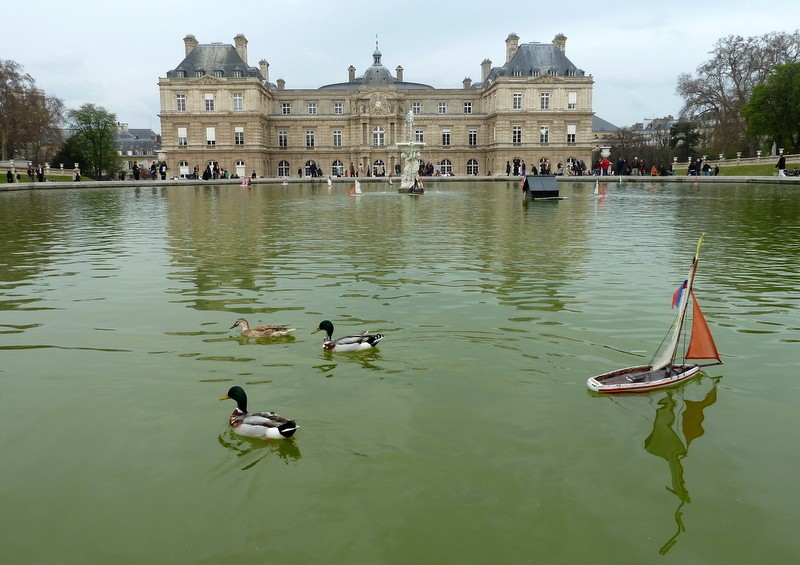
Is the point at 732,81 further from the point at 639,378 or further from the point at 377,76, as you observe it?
the point at 639,378

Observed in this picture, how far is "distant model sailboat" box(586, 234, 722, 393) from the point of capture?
6641mm

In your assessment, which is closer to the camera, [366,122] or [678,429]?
[678,429]

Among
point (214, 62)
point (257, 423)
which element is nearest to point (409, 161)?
point (257, 423)

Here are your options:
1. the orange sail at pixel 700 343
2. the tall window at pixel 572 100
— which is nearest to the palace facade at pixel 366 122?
the tall window at pixel 572 100

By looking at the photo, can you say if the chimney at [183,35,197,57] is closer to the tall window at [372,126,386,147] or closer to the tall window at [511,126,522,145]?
the tall window at [372,126,386,147]

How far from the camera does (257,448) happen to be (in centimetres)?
572

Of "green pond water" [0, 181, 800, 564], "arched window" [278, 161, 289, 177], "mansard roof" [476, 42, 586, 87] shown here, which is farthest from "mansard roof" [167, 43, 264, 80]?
"green pond water" [0, 181, 800, 564]

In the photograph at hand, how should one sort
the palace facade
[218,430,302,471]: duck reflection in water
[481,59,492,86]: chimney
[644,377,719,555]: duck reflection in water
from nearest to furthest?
1. [644,377,719,555]: duck reflection in water
2. [218,430,302,471]: duck reflection in water
3. the palace facade
4. [481,59,492,86]: chimney

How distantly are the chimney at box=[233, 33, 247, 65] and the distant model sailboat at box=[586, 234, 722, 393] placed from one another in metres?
81.1

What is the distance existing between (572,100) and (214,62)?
40920mm

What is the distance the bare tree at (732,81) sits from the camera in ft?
220

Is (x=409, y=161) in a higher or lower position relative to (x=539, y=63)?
lower

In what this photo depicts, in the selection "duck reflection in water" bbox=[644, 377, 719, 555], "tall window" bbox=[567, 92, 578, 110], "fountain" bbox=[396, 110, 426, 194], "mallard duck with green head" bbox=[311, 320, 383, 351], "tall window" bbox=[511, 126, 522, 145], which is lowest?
"duck reflection in water" bbox=[644, 377, 719, 555]

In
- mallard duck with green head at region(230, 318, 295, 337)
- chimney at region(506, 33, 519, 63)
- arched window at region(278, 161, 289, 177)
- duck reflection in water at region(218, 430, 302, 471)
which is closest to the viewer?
duck reflection in water at region(218, 430, 302, 471)
